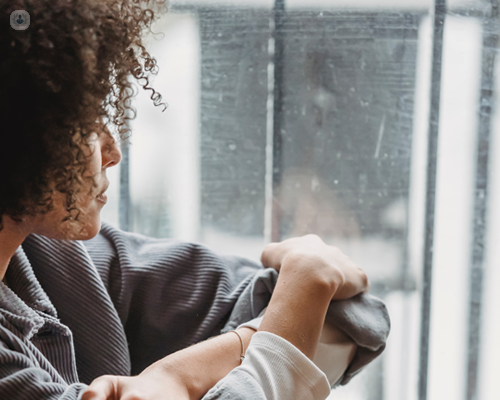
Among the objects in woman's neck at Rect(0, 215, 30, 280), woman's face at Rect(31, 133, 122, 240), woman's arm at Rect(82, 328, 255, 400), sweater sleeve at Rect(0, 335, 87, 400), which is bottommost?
woman's arm at Rect(82, 328, 255, 400)

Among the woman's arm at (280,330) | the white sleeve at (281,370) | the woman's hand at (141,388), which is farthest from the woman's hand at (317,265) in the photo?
the woman's hand at (141,388)

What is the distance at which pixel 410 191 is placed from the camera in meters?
0.93

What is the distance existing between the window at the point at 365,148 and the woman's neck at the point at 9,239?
372 mm

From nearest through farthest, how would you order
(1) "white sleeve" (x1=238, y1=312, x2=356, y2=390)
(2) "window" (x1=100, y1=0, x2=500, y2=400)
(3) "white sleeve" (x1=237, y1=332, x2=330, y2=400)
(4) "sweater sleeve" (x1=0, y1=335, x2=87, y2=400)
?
(4) "sweater sleeve" (x1=0, y1=335, x2=87, y2=400) → (3) "white sleeve" (x1=237, y1=332, x2=330, y2=400) → (1) "white sleeve" (x1=238, y1=312, x2=356, y2=390) → (2) "window" (x1=100, y1=0, x2=500, y2=400)

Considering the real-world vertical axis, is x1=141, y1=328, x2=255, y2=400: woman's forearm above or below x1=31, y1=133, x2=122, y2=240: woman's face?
below

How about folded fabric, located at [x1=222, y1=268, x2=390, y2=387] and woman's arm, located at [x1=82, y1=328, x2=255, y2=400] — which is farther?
folded fabric, located at [x1=222, y1=268, x2=390, y2=387]

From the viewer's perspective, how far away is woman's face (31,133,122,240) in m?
0.61

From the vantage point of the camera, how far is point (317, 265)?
702mm

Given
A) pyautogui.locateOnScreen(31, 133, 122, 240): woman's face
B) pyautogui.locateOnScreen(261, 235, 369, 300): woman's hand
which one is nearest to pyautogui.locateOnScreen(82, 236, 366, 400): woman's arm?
pyautogui.locateOnScreen(261, 235, 369, 300): woman's hand

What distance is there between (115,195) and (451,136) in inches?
27.5

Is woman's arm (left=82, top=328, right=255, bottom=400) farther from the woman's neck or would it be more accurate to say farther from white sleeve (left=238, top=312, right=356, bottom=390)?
the woman's neck

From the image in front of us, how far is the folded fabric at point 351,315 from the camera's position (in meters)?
0.73

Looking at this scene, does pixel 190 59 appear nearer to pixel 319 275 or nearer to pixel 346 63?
pixel 346 63

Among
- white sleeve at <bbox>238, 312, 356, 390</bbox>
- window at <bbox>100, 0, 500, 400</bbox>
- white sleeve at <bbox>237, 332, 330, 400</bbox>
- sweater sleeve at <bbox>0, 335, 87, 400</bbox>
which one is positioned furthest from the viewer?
window at <bbox>100, 0, 500, 400</bbox>
